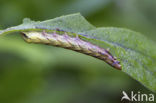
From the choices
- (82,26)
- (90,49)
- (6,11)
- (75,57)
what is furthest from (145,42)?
(6,11)

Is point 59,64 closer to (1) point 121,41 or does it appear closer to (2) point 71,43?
(2) point 71,43

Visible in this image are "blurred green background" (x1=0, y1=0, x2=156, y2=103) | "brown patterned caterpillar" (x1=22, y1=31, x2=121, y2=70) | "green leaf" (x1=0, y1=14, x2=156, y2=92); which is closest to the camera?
"green leaf" (x1=0, y1=14, x2=156, y2=92)

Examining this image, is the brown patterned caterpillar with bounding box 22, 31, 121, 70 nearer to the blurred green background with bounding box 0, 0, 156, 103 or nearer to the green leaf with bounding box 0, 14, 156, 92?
the green leaf with bounding box 0, 14, 156, 92

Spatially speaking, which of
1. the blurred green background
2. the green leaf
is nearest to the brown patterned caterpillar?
the green leaf

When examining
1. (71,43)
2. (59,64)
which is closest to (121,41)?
(71,43)

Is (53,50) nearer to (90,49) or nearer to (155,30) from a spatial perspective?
(155,30)

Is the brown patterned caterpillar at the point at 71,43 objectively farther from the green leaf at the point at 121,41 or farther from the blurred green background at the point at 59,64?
the blurred green background at the point at 59,64

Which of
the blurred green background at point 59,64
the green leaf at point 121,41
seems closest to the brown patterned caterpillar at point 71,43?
the green leaf at point 121,41
